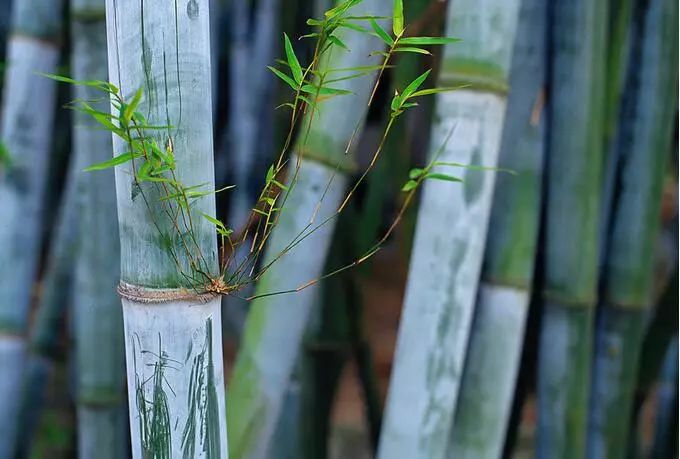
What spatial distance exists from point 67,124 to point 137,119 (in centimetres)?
107

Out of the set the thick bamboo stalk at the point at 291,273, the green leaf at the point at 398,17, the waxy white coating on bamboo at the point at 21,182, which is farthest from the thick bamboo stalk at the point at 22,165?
the green leaf at the point at 398,17

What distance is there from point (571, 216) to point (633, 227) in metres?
0.16

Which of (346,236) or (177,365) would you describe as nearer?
(177,365)

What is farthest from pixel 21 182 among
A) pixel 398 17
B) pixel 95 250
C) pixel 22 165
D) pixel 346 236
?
pixel 398 17

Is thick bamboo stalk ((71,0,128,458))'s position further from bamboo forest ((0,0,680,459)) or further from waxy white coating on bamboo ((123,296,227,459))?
waxy white coating on bamboo ((123,296,227,459))

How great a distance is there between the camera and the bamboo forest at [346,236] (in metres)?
0.44

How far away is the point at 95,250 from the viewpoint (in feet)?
2.99

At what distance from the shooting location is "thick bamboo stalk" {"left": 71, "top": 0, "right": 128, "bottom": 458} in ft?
2.86

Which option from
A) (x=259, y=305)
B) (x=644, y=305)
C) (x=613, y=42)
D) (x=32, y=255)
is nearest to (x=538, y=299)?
(x=644, y=305)

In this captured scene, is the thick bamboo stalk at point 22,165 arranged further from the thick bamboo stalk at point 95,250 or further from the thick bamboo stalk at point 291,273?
the thick bamboo stalk at point 291,273

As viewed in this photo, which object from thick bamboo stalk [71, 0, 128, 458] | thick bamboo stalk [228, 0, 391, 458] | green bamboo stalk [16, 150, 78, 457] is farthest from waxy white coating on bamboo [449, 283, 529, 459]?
green bamboo stalk [16, 150, 78, 457]

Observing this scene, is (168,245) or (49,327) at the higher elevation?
(168,245)

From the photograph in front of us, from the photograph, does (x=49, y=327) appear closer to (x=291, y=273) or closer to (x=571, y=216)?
(x=291, y=273)

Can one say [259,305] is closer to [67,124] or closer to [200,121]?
[200,121]
